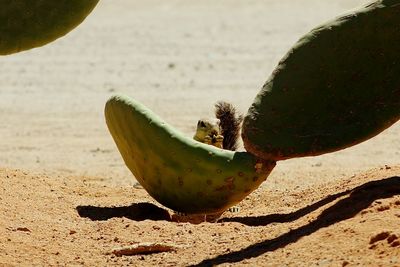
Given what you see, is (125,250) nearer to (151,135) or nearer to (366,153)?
(151,135)

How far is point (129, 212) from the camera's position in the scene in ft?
22.8

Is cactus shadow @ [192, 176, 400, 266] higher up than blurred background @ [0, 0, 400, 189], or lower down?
lower down

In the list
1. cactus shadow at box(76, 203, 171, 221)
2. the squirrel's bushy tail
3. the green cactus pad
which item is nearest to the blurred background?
the squirrel's bushy tail

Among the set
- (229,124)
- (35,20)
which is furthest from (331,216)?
(229,124)

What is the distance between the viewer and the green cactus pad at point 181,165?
19.1 ft

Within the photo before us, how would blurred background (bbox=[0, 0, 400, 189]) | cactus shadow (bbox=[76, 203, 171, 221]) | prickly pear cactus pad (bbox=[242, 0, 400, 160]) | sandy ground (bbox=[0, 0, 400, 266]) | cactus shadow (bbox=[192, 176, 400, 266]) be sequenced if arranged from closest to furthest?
1. cactus shadow (bbox=[192, 176, 400, 266])
2. sandy ground (bbox=[0, 0, 400, 266])
3. prickly pear cactus pad (bbox=[242, 0, 400, 160])
4. cactus shadow (bbox=[76, 203, 171, 221])
5. blurred background (bbox=[0, 0, 400, 189])

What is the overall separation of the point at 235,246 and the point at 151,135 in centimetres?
83

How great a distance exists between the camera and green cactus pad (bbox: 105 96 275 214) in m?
5.83

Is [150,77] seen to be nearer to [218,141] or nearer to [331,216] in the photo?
[218,141]

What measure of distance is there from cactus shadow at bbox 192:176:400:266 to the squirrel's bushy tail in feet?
5.55

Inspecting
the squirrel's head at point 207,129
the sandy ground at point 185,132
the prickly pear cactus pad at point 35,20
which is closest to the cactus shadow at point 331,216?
the sandy ground at point 185,132

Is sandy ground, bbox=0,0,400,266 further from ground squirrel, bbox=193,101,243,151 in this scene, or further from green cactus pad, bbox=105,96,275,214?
ground squirrel, bbox=193,101,243,151

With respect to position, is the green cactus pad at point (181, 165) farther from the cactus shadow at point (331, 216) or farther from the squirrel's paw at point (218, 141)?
the squirrel's paw at point (218, 141)

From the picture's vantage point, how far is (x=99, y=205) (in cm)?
713
